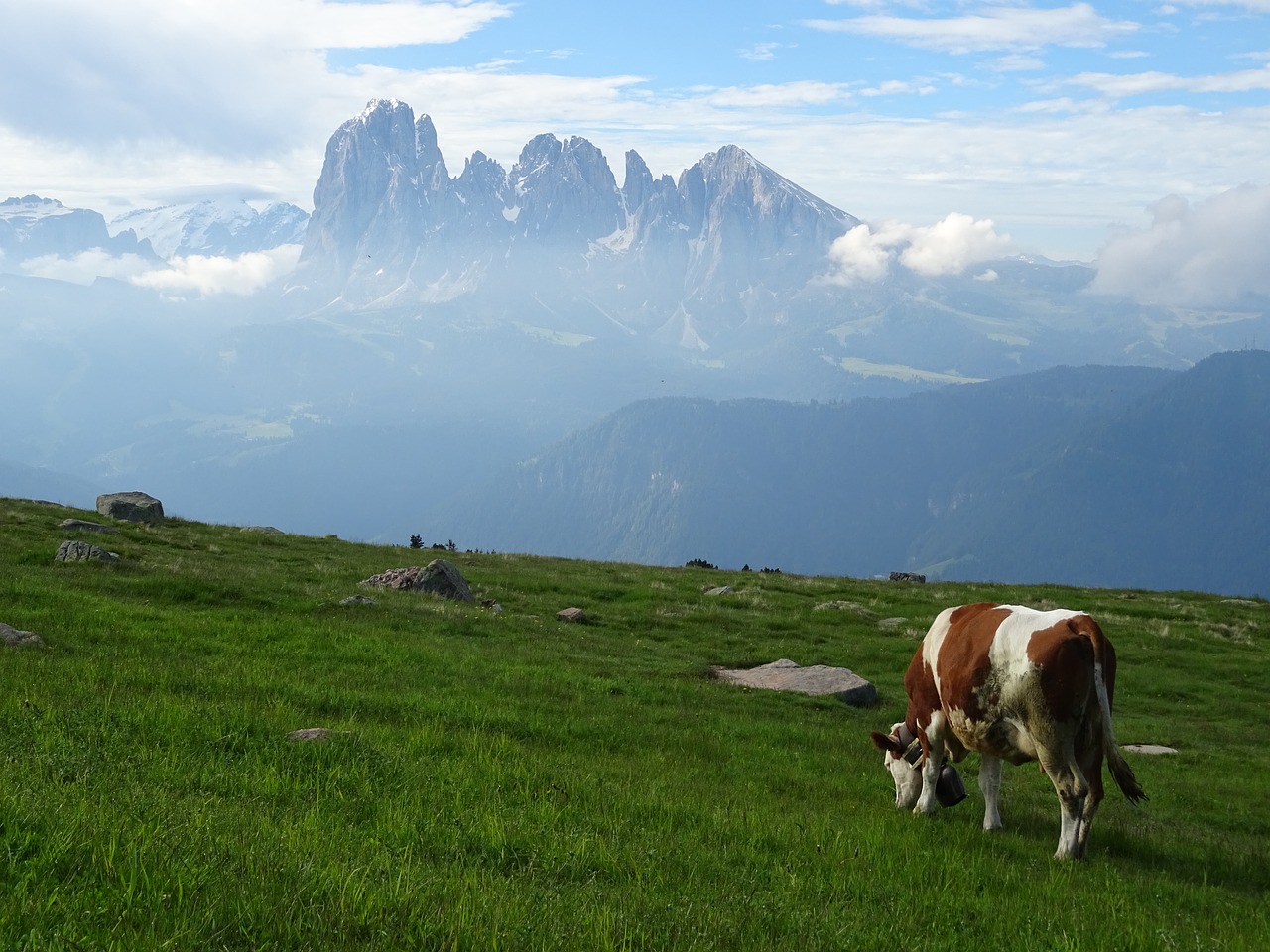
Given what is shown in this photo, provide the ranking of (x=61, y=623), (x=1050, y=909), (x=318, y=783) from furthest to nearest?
(x=61, y=623) → (x=318, y=783) → (x=1050, y=909)

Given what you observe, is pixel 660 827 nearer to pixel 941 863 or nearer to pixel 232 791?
pixel 941 863

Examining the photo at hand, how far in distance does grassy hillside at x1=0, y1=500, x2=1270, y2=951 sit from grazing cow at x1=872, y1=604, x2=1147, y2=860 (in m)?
0.87

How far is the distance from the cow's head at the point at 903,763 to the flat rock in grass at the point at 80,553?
24.5 metres

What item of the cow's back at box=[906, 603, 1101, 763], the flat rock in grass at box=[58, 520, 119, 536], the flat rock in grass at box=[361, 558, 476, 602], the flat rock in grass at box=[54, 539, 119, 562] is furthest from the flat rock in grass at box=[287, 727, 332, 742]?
the flat rock in grass at box=[58, 520, 119, 536]

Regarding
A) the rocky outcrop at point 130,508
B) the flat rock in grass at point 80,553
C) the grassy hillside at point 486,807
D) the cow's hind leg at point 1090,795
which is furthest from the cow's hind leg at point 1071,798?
the rocky outcrop at point 130,508

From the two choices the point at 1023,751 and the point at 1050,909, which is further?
the point at 1023,751

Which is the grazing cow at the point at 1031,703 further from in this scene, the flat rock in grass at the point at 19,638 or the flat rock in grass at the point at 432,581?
the flat rock in grass at the point at 432,581

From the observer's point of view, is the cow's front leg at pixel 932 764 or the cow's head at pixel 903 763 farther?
the cow's head at pixel 903 763

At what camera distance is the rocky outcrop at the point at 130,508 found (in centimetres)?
5272

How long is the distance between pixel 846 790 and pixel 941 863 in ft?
13.9

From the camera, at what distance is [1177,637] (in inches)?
1713

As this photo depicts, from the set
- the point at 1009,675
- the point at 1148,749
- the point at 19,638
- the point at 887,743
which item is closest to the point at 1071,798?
the point at 1009,675

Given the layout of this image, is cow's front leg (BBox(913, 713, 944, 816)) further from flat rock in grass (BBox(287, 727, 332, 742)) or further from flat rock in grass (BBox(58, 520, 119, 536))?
flat rock in grass (BBox(58, 520, 119, 536))

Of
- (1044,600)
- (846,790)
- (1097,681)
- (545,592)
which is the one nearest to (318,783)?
(846,790)
